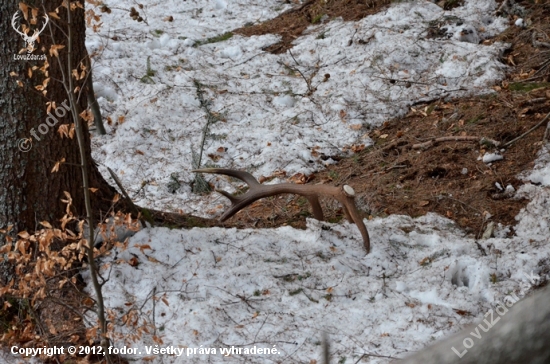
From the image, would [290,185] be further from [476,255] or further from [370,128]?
[370,128]

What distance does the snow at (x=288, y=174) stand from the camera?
153 inches

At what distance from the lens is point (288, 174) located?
6.41m

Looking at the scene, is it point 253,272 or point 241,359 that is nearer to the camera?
point 241,359

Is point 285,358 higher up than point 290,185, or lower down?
lower down

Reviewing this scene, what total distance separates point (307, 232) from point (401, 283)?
36.1 inches

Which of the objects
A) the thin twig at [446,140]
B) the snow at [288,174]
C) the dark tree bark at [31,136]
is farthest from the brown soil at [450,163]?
the dark tree bark at [31,136]

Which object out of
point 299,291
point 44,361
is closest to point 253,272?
point 299,291

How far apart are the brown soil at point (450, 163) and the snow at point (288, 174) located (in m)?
0.19

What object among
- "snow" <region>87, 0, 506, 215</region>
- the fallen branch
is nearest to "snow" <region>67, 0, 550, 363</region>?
"snow" <region>87, 0, 506, 215</region>

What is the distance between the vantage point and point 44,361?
363cm

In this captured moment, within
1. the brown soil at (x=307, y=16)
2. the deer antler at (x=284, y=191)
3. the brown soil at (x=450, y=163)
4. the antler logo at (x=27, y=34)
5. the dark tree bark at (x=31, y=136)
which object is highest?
the antler logo at (x=27, y=34)

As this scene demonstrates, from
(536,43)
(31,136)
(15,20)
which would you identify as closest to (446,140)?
(536,43)

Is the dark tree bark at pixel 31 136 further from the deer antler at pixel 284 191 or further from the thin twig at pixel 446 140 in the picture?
the thin twig at pixel 446 140

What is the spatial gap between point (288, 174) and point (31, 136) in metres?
3.06
